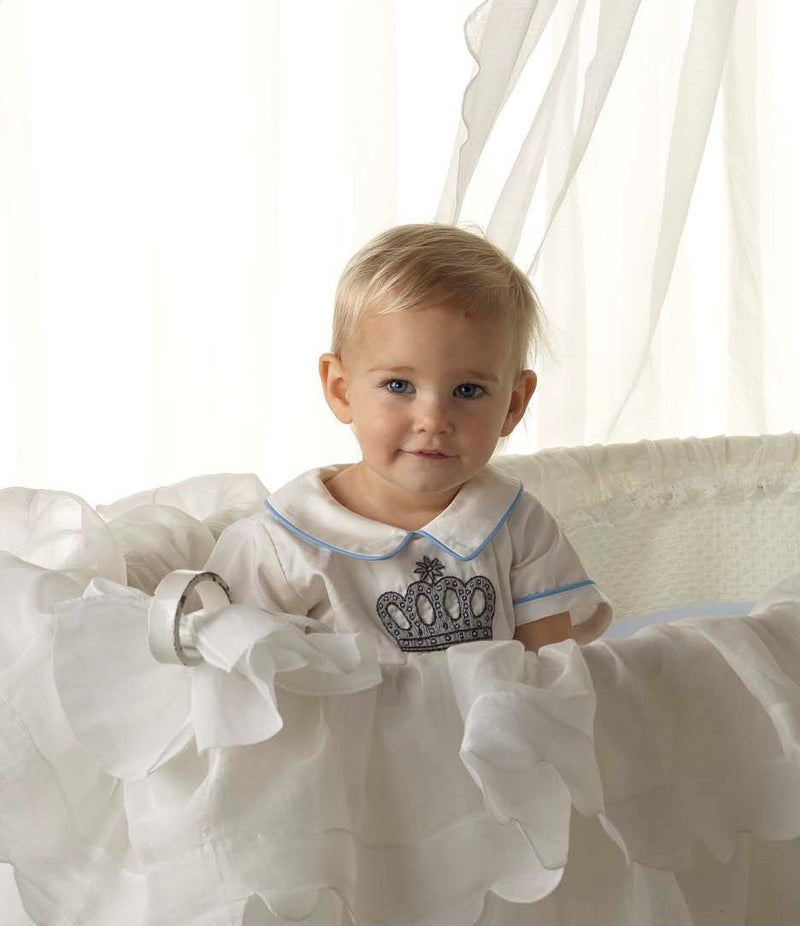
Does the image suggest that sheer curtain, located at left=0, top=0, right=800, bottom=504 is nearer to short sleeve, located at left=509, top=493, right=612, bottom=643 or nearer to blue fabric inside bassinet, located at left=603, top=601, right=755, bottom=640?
blue fabric inside bassinet, located at left=603, top=601, right=755, bottom=640

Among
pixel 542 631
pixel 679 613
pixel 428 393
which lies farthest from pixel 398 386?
pixel 679 613

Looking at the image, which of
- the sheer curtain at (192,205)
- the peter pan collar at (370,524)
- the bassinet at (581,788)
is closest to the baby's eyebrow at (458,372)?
the peter pan collar at (370,524)

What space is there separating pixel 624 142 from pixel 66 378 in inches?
30.9

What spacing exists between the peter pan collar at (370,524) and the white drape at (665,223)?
36 cm

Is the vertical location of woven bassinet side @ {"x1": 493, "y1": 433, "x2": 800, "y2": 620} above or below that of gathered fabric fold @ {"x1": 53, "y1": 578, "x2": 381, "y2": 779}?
below

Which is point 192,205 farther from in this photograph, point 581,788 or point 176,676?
point 581,788

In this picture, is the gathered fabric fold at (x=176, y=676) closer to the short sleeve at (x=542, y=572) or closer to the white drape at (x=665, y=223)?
the short sleeve at (x=542, y=572)

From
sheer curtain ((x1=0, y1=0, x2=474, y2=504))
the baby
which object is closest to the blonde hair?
the baby

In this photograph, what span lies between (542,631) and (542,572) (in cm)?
5

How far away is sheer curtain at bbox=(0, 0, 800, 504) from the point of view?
5.47 feet

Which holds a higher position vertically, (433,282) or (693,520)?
(433,282)

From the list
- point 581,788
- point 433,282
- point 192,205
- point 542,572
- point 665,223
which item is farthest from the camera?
point 192,205

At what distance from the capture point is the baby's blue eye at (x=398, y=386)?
106 centimetres

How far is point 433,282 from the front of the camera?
1.03 metres
